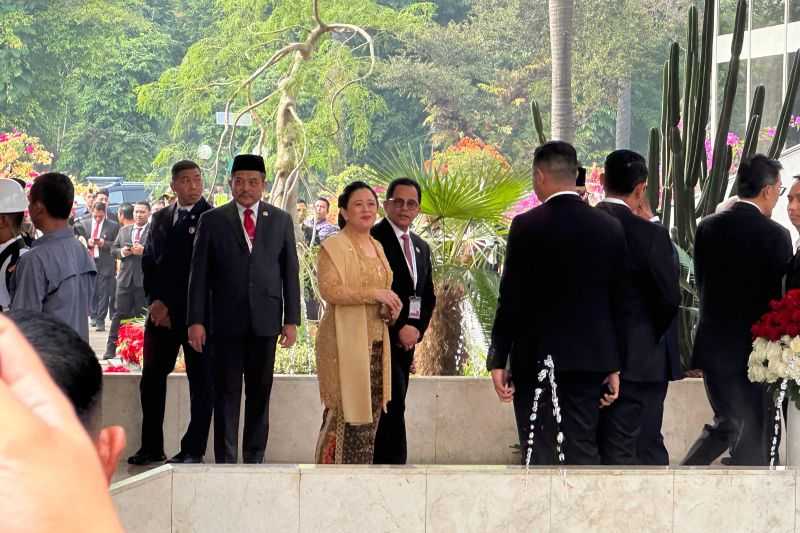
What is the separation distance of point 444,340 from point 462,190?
0.98m

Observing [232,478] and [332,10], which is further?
[332,10]

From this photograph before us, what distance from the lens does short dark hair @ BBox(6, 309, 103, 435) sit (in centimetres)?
65

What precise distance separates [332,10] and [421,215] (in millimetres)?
10054

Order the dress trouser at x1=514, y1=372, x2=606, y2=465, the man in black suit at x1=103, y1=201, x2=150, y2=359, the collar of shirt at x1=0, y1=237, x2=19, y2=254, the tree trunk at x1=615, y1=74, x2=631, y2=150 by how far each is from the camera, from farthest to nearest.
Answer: the tree trunk at x1=615, y1=74, x2=631, y2=150 → the man in black suit at x1=103, y1=201, x2=150, y2=359 → the collar of shirt at x1=0, y1=237, x2=19, y2=254 → the dress trouser at x1=514, y1=372, x2=606, y2=465

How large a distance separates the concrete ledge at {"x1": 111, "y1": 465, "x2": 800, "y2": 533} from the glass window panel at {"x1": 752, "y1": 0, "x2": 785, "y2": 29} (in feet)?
51.4

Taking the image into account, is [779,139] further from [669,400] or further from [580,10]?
[580,10]

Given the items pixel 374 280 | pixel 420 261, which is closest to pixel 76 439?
pixel 374 280

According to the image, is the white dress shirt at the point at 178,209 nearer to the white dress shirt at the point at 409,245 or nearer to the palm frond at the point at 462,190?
the white dress shirt at the point at 409,245

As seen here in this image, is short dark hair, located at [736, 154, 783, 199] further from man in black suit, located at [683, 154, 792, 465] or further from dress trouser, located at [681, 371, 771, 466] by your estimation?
dress trouser, located at [681, 371, 771, 466]

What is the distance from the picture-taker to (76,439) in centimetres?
50

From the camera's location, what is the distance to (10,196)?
573 cm

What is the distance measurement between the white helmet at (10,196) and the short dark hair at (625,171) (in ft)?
8.25

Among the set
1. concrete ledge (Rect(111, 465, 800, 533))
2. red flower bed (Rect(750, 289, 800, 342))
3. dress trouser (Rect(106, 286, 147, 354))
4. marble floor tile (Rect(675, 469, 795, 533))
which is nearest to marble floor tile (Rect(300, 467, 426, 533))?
concrete ledge (Rect(111, 465, 800, 533))

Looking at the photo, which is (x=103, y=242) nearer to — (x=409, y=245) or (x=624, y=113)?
(x=409, y=245)
